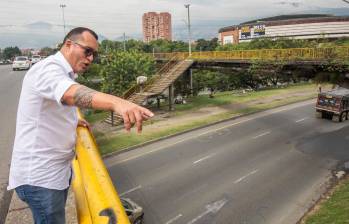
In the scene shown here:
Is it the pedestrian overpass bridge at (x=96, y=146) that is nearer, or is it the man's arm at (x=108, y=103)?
the man's arm at (x=108, y=103)

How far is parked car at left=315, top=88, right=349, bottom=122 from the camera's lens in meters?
33.8

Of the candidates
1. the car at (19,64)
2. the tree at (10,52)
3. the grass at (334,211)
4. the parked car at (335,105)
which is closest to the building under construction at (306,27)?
the tree at (10,52)

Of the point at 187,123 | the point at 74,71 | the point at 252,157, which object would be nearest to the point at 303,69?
the point at 252,157

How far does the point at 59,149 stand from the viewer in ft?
8.84

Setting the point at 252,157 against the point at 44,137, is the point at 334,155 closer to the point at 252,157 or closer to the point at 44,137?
the point at 252,157

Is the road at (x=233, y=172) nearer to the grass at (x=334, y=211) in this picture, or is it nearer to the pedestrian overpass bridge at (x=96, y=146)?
the grass at (x=334, y=211)

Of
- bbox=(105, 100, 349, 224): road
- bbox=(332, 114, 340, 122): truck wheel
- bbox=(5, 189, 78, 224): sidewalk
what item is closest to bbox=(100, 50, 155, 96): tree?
bbox=(105, 100, 349, 224): road

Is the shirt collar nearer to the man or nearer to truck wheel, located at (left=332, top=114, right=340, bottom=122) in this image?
the man

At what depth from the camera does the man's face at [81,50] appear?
103 inches

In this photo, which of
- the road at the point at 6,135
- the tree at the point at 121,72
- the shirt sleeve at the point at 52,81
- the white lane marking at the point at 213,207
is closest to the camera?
the shirt sleeve at the point at 52,81

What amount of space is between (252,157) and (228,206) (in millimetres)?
7429

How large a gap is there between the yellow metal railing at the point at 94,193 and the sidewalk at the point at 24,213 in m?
0.49

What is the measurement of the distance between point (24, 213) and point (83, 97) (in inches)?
109

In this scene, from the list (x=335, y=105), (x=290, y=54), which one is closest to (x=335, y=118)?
(x=335, y=105)
